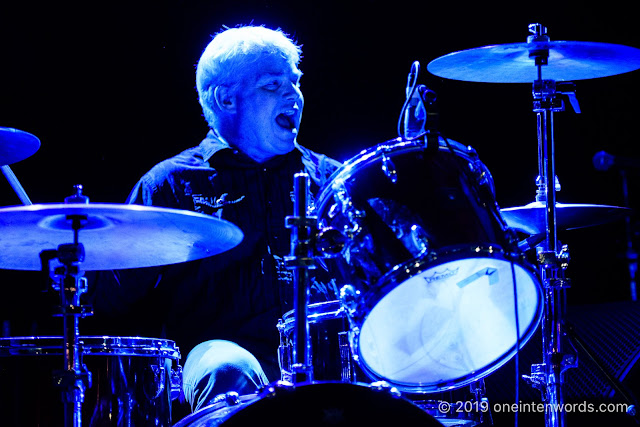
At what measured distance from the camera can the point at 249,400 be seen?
5.40ft

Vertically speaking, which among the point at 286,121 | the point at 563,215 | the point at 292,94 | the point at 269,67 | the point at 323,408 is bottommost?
the point at 323,408

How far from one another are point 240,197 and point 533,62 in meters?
1.10

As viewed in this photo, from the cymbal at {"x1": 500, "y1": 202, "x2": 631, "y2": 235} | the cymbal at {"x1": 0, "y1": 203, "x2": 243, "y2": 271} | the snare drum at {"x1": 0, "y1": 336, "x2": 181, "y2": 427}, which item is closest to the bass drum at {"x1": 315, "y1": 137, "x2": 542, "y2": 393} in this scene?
the cymbal at {"x1": 0, "y1": 203, "x2": 243, "y2": 271}

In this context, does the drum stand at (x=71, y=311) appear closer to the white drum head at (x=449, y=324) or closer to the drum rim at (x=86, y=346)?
the drum rim at (x=86, y=346)

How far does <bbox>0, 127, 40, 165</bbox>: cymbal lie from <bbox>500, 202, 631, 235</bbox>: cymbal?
1.54 metres

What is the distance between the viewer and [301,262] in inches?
67.8

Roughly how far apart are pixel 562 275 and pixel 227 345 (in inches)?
42.6

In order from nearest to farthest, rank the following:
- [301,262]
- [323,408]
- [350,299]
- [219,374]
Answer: [323,408]
[301,262]
[350,299]
[219,374]

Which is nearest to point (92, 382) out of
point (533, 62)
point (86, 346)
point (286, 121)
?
point (86, 346)

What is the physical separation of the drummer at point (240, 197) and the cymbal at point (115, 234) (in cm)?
50

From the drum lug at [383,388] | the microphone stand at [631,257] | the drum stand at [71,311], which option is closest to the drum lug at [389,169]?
the drum lug at [383,388]

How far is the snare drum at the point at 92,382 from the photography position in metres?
1.93

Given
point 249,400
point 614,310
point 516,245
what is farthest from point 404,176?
point 614,310

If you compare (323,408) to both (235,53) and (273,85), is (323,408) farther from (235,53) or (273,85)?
(235,53)
